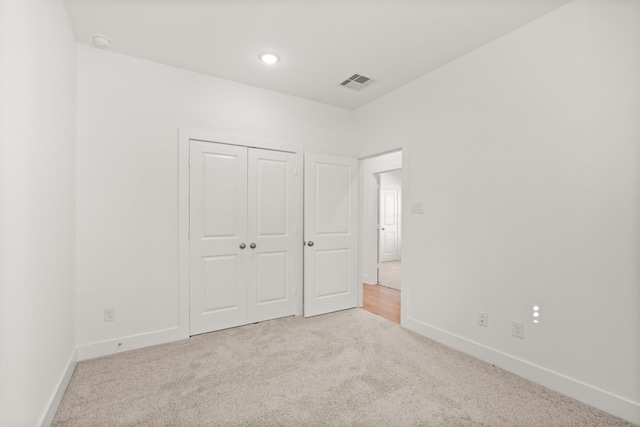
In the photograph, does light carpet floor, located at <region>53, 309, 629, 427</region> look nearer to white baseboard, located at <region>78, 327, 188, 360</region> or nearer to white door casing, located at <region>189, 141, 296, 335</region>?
white baseboard, located at <region>78, 327, 188, 360</region>

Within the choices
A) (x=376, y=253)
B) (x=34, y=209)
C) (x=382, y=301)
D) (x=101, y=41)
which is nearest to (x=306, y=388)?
(x=34, y=209)

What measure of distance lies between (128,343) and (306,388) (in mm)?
1769

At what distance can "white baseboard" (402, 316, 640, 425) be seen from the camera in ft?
5.89

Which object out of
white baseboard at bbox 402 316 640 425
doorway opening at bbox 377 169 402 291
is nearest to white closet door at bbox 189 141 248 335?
white baseboard at bbox 402 316 640 425

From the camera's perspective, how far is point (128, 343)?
8.82ft

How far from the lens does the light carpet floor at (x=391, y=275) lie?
5391 mm

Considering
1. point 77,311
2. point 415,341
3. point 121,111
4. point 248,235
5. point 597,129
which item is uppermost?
point 121,111

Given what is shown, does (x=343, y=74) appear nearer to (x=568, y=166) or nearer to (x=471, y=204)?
(x=471, y=204)

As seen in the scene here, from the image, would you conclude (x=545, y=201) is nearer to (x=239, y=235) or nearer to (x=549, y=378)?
(x=549, y=378)

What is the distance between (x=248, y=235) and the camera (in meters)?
3.33

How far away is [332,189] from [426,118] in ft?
4.61

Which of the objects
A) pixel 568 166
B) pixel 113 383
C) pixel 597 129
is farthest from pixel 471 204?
pixel 113 383

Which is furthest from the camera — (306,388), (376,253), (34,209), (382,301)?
(376,253)

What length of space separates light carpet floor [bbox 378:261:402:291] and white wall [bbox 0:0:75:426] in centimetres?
448
